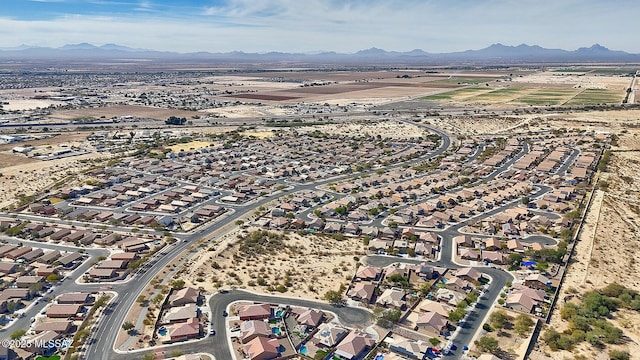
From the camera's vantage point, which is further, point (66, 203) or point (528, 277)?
point (66, 203)

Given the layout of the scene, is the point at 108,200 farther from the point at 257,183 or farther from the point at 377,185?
the point at 377,185

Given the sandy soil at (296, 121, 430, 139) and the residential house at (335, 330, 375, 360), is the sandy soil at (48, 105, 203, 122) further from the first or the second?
the residential house at (335, 330, 375, 360)

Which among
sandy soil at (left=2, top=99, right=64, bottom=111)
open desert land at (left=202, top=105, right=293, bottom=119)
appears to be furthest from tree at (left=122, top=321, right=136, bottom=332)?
sandy soil at (left=2, top=99, right=64, bottom=111)

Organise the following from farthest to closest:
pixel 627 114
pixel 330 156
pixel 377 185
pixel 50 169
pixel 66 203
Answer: pixel 627 114 < pixel 330 156 < pixel 50 169 < pixel 377 185 < pixel 66 203

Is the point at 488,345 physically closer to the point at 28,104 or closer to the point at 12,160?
the point at 12,160

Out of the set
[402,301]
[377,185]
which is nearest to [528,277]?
[402,301]

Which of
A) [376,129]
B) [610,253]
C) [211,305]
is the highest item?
[376,129]

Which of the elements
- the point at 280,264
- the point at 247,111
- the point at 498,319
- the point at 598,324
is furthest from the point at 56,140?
the point at 598,324
